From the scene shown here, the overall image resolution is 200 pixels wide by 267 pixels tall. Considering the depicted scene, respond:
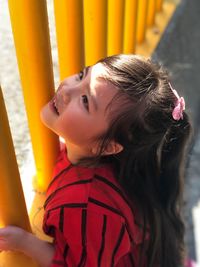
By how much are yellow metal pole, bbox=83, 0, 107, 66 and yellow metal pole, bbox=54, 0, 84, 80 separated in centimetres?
13

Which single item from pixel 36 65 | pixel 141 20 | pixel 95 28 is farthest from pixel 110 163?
pixel 141 20

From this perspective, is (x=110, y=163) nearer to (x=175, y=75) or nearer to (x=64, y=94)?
(x=64, y=94)

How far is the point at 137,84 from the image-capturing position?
3.74 ft

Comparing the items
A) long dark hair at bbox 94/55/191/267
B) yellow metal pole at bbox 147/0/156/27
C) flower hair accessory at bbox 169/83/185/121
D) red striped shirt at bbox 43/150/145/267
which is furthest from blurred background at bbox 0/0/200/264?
flower hair accessory at bbox 169/83/185/121

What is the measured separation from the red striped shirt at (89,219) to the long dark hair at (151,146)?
0.17 ft

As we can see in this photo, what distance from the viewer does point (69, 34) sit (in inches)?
53.6

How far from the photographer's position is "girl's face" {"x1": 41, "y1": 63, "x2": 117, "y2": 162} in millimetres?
1146

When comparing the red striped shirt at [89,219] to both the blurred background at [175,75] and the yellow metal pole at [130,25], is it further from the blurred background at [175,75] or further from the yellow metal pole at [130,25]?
the yellow metal pole at [130,25]

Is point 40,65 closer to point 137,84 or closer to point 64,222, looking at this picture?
point 137,84

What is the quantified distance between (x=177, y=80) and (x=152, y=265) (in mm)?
1111

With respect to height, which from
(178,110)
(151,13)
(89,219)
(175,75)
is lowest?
(175,75)

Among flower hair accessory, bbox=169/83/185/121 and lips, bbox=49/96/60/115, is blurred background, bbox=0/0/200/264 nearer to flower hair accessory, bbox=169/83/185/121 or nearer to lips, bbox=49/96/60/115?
lips, bbox=49/96/60/115

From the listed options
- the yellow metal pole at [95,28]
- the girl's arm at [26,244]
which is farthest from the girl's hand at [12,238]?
the yellow metal pole at [95,28]

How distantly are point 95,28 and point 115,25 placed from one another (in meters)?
0.19
